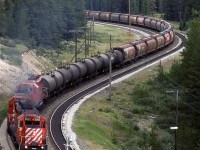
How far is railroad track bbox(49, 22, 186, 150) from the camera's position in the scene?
40.9 metres

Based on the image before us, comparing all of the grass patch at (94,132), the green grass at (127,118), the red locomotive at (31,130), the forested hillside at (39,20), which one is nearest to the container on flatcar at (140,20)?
the forested hillside at (39,20)

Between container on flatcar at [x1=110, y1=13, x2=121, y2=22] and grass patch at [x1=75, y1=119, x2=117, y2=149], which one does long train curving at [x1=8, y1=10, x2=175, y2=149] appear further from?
container on flatcar at [x1=110, y1=13, x2=121, y2=22]

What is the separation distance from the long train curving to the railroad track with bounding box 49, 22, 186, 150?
4.08ft

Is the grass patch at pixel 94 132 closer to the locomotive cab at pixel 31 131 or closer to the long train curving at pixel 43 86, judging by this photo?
the long train curving at pixel 43 86

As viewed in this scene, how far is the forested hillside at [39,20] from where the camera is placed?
86181 millimetres

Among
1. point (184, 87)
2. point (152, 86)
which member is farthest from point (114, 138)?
point (152, 86)

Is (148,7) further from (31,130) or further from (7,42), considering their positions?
(31,130)

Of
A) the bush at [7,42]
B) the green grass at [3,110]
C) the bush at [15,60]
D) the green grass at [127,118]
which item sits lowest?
the green grass at [127,118]

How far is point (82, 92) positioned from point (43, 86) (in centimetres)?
1113

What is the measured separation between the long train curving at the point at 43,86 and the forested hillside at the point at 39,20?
2019cm

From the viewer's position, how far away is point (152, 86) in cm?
6831

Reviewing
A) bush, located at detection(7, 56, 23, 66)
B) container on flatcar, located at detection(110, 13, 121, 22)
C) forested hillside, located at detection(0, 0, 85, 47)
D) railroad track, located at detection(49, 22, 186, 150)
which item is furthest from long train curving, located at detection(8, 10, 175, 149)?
container on flatcar, located at detection(110, 13, 121, 22)

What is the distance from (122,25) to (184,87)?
Result: 8828 centimetres

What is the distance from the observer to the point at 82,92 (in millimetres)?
59469
